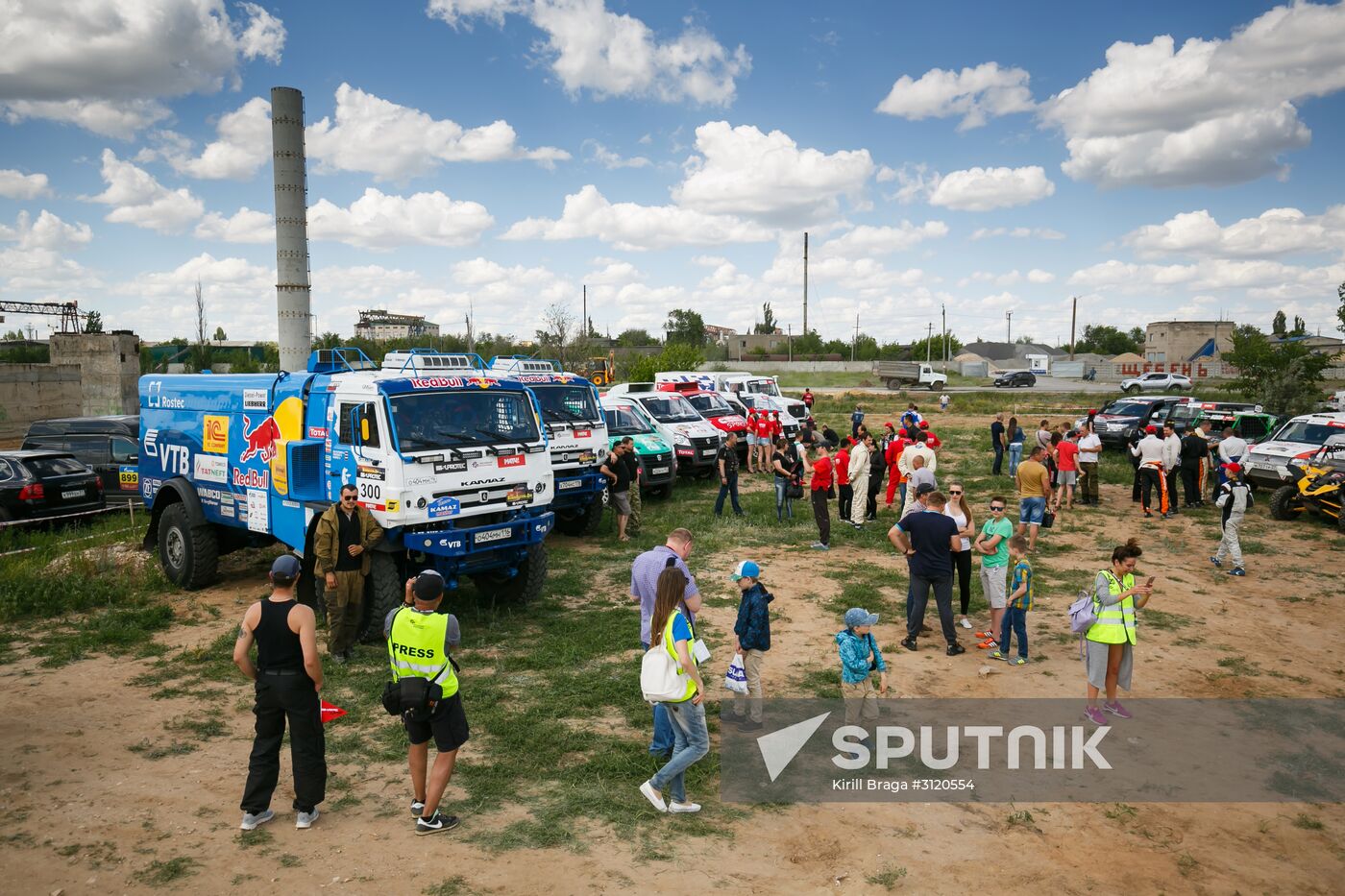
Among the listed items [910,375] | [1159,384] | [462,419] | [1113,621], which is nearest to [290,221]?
[462,419]

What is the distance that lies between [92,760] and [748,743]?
16.4 feet

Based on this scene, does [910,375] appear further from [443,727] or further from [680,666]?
[443,727]

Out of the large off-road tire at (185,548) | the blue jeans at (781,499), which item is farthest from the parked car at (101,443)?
the blue jeans at (781,499)

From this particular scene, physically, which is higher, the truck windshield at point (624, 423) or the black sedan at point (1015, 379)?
the black sedan at point (1015, 379)

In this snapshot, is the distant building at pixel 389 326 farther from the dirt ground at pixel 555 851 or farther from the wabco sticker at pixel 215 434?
the dirt ground at pixel 555 851

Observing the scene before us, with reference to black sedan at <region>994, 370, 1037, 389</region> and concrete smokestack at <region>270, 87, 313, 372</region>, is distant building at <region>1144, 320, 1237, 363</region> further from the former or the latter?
concrete smokestack at <region>270, 87, 313, 372</region>

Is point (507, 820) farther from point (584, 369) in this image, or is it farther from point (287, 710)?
point (584, 369)

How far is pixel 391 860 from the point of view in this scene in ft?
16.6

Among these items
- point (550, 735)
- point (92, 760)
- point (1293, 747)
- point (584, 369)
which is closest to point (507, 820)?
point (550, 735)

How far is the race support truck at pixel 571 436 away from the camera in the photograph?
1318 cm

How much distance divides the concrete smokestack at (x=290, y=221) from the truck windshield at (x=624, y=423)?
51.9ft

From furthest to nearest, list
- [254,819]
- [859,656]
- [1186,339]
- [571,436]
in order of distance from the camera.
→ [1186,339] → [571,436] → [859,656] → [254,819]

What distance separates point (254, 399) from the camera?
10156mm

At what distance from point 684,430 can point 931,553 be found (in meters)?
10.8
